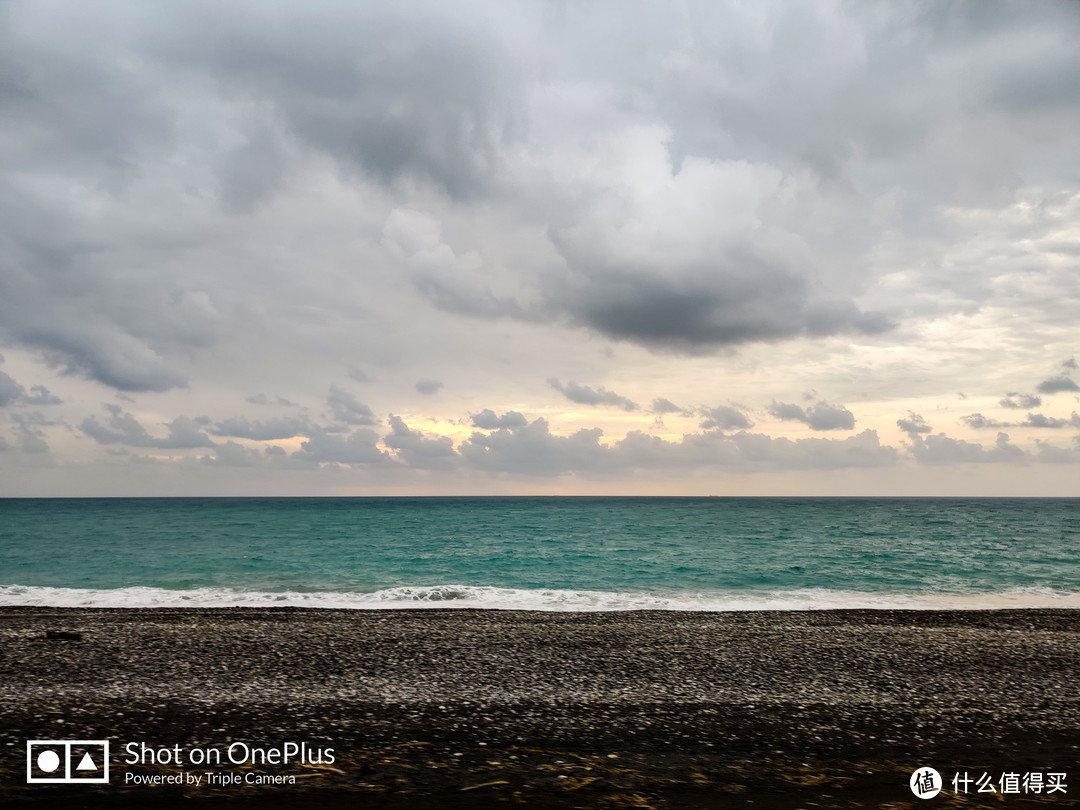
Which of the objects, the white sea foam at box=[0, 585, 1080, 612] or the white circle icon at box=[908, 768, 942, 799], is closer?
the white circle icon at box=[908, 768, 942, 799]

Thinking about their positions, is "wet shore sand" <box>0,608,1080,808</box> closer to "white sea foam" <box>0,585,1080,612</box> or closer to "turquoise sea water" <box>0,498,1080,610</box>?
"white sea foam" <box>0,585,1080,612</box>

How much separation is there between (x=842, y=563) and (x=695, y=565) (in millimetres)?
12106

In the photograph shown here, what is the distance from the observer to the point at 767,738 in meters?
9.99

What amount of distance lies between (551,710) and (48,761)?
739cm

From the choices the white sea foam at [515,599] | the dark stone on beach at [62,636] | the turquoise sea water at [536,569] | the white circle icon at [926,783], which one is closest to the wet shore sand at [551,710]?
the dark stone on beach at [62,636]

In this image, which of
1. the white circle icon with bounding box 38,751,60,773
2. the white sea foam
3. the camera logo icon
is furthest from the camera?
the white sea foam

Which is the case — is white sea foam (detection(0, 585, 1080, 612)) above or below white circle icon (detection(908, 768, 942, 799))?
below

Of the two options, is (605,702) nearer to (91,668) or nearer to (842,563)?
(91,668)

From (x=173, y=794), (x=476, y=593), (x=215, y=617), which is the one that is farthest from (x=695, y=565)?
(x=173, y=794)

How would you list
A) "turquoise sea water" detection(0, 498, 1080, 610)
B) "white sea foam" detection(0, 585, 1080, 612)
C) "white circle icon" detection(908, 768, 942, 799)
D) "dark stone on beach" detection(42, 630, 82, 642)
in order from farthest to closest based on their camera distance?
"turquoise sea water" detection(0, 498, 1080, 610)
"white sea foam" detection(0, 585, 1080, 612)
"dark stone on beach" detection(42, 630, 82, 642)
"white circle icon" detection(908, 768, 942, 799)

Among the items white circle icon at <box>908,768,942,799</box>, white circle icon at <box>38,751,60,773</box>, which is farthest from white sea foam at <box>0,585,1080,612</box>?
white circle icon at <box>38,751,60,773</box>

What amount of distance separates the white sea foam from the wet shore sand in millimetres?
9624

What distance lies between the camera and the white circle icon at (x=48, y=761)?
7824mm

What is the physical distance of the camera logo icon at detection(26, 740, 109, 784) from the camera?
25.1 feet
